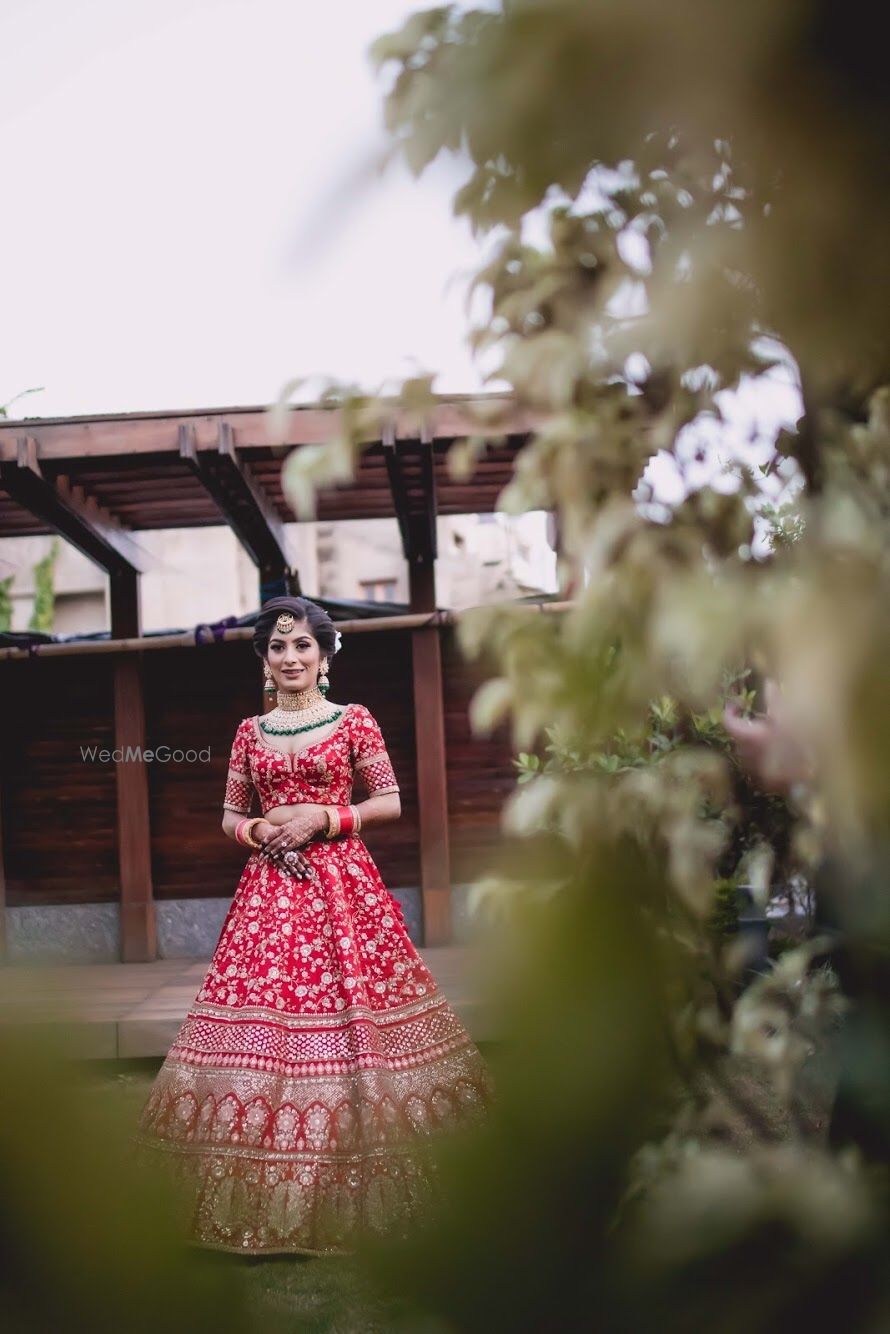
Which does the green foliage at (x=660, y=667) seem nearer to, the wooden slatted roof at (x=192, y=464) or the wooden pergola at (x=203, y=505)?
the wooden slatted roof at (x=192, y=464)

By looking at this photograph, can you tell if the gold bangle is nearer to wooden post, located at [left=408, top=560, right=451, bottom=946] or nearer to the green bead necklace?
the green bead necklace

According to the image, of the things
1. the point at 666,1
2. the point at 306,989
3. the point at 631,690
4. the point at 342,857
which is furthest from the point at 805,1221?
the point at 342,857

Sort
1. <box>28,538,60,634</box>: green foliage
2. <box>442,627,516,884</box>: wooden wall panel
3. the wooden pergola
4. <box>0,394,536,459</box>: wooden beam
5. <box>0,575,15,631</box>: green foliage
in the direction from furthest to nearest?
<box>28,538,60,634</box>: green foliage → <box>0,575,15,631</box>: green foliage → <box>442,627,516,884</box>: wooden wall panel → the wooden pergola → <box>0,394,536,459</box>: wooden beam

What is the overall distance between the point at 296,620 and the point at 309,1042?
46.6 inches

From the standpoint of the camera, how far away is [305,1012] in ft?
9.14

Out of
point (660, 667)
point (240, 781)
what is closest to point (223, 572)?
point (240, 781)

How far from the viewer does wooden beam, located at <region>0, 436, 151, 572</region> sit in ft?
14.9

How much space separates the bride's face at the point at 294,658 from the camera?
3.16m

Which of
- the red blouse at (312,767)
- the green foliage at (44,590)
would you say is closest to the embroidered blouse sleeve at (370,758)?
the red blouse at (312,767)

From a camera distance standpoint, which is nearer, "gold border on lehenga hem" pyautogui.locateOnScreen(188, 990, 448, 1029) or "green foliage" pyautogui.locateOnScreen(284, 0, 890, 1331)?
"green foliage" pyautogui.locateOnScreen(284, 0, 890, 1331)

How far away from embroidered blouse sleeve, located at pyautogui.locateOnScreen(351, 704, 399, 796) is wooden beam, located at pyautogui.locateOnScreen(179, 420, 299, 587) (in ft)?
5.73

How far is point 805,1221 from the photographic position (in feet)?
1.56

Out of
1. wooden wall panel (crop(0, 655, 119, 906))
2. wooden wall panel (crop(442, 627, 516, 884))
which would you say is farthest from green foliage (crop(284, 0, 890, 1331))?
wooden wall panel (crop(0, 655, 119, 906))

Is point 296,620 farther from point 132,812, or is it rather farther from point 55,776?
point 55,776
